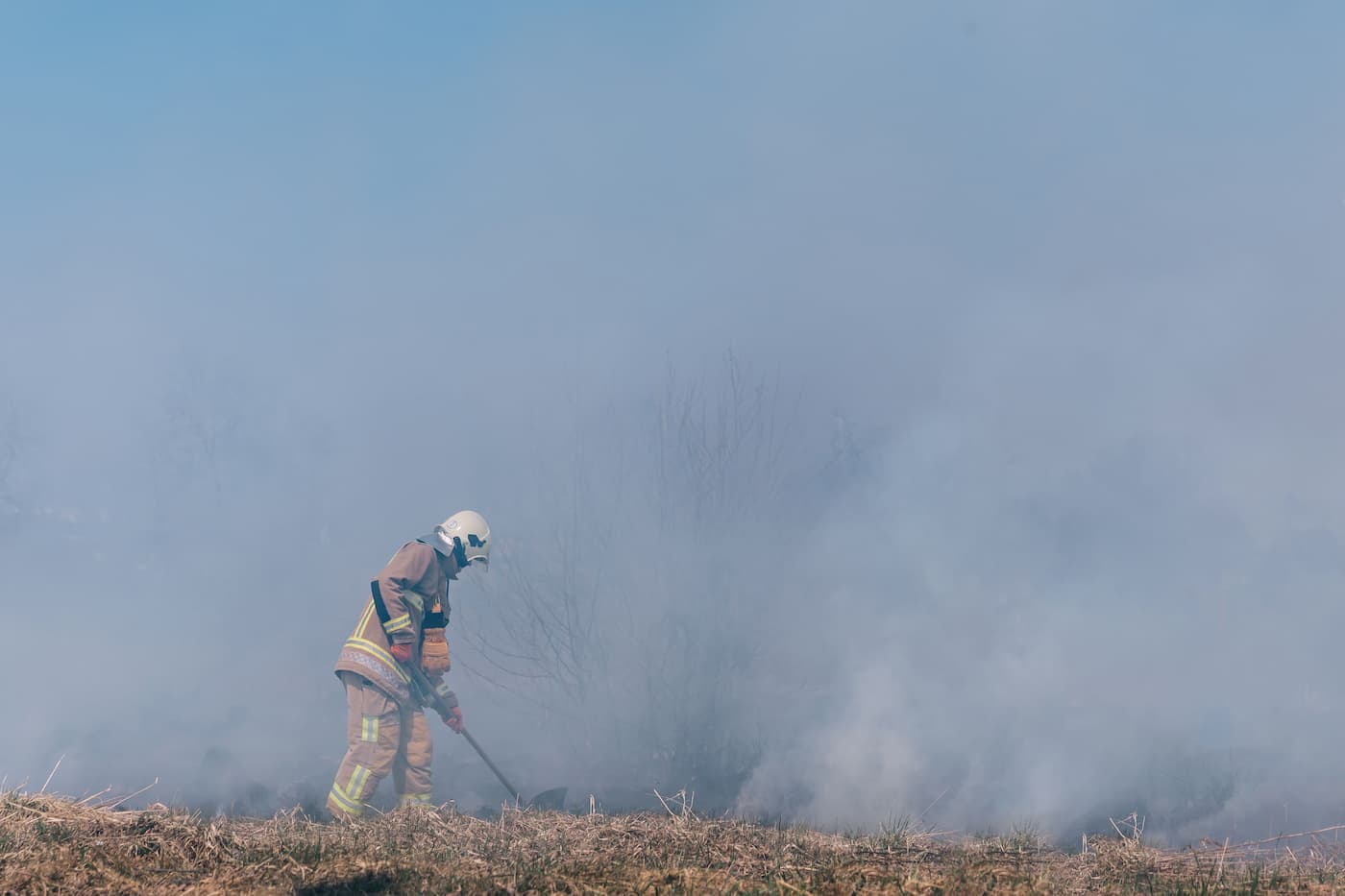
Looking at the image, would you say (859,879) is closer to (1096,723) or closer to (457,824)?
(457,824)

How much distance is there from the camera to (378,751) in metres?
8.12

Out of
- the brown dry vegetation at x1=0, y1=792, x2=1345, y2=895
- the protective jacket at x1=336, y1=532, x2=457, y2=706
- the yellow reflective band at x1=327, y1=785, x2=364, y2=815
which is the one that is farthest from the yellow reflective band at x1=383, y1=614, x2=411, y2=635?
the brown dry vegetation at x1=0, y1=792, x2=1345, y2=895

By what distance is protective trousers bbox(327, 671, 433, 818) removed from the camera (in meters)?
7.93

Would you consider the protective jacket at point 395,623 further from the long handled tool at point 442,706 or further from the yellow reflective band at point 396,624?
the long handled tool at point 442,706

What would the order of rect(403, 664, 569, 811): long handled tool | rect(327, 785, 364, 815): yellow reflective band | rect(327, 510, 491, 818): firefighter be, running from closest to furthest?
rect(327, 785, 364, 815): yellow reflective band → rect(327, 510, 491, 818): firefighter → rect(403, 664, 569, 811): long handled tool

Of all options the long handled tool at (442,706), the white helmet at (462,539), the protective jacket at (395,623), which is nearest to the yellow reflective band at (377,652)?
the protective jacket at (395,623)

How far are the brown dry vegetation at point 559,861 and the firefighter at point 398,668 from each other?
202cm

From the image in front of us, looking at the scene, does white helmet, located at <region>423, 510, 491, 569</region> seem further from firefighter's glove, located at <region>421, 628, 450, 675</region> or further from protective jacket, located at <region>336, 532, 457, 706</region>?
firefighter's glove, located at <region>421, 628, 450, 675</region>

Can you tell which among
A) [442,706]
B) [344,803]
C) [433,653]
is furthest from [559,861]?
[442,706]

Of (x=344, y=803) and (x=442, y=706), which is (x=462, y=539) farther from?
(x=344, y=803)

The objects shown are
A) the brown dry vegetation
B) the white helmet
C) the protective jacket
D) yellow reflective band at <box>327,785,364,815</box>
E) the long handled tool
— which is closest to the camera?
the brown dry vegetation

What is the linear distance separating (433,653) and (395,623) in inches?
19.9

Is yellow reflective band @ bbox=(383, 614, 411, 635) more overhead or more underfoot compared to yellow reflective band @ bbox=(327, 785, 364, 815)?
more overhead

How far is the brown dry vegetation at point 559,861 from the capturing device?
169 inches
